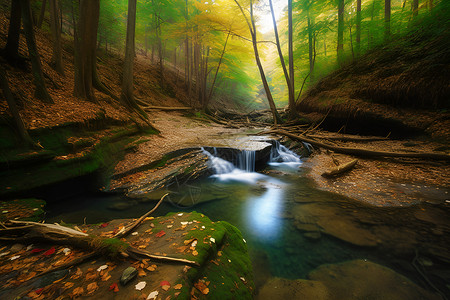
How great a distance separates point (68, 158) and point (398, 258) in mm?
7410

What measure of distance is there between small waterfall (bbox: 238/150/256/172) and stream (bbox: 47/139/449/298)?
4.86ft

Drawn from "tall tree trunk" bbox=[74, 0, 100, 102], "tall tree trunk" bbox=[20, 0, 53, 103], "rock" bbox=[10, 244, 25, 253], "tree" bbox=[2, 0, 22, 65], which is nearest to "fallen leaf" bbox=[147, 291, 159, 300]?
"rock" bbox=[10, 244, 25, 253]

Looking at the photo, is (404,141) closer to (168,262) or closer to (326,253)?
(326,253)

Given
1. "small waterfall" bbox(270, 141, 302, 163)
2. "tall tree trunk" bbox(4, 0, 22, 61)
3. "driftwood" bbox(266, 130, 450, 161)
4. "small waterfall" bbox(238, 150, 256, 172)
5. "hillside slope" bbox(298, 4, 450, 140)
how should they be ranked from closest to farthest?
"tall tree trunk" bbox(4, 0, 22, 61)
"driftwood" bbox(266, 130, 450, 161)
"hillside slope" bbox(298, 4, 450, 140)
"small waterfall" bbox(238, 150, 256, 172)
"small waterfall" bbox(270, 141, 302, 163)

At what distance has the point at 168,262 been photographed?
176 cm

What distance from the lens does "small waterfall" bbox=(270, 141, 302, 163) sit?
902 cm

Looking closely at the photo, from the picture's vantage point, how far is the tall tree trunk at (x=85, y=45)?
20.6 ft

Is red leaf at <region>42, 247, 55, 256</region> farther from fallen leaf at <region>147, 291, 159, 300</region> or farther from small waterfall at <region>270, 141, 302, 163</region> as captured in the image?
small waterfall at <region>270, 141, 302, 163</region>

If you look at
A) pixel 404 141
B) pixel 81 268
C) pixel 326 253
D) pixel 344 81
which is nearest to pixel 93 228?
pixel 81 268

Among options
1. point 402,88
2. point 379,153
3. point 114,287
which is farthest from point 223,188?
point 402,88

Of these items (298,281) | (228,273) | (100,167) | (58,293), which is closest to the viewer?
(58,293)

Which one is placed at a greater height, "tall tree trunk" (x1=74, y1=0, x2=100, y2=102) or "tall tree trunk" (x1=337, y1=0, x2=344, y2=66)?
"tall tree trunk" (x1=337, y1=0, x2=344, y2=66)

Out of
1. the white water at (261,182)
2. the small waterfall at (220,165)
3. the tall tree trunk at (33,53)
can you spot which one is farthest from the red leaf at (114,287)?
the tall tree trunk at (33,53)

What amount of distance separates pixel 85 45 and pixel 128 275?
835 centimetres
